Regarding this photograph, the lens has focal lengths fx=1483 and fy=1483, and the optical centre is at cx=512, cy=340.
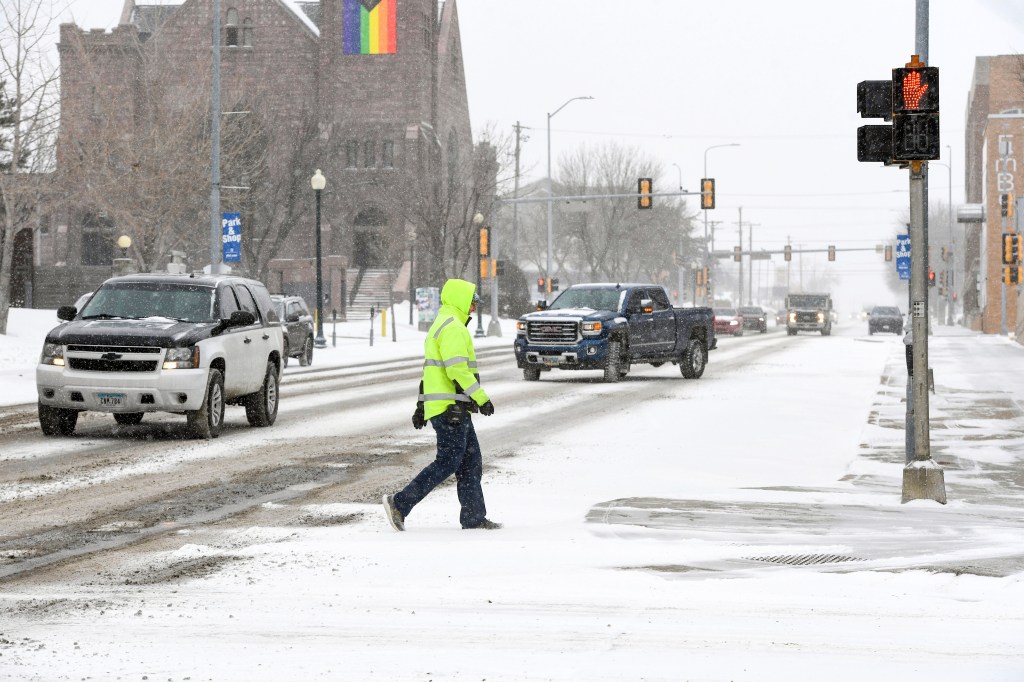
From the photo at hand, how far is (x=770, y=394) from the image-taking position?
83.8 feet

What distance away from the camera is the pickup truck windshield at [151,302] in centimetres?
1755

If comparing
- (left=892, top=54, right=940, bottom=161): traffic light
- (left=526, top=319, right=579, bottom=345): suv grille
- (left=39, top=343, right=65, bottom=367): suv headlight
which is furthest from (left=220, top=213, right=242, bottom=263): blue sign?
(left=892, top=54, right=940, bottom=161): traffic light

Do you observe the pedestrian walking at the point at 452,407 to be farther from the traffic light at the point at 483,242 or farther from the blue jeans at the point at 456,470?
the traffic light at the point at 483,242

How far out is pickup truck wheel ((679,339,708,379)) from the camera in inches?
1206

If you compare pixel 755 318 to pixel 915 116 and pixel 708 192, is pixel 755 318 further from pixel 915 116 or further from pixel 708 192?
pixel 915 116

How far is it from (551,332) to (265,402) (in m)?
10.5

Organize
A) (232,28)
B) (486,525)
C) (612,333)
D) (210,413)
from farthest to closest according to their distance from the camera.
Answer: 1. (232,28)
2. (612,333)
3. (210,413)
4. (486,525)

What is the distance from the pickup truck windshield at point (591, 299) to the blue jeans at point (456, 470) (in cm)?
1941

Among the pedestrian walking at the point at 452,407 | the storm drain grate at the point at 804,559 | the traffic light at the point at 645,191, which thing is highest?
the traffic light at the point at 645,191

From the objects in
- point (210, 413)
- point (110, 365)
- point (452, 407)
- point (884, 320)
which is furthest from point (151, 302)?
point (884, 320)

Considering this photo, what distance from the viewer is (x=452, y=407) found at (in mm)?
10203

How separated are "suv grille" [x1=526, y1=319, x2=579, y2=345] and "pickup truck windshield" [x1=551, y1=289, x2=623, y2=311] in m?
1.41

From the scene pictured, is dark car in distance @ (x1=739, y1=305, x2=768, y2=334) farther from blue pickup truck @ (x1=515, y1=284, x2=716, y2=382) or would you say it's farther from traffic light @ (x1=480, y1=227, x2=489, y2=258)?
blue pickup truck @ (x1=515, y1=284, x2=716, y2=382)

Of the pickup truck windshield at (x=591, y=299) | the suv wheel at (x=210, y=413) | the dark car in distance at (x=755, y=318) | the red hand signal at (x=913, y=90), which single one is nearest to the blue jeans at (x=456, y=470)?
the red hand signal at (x=913, y=90)
